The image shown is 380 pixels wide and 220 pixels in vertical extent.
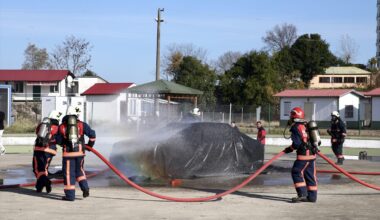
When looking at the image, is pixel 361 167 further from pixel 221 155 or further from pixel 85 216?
pixel 85 216

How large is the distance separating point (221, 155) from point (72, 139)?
175 inches

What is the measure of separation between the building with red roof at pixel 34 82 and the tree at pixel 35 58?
2581cm

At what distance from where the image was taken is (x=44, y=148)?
10.8 meters

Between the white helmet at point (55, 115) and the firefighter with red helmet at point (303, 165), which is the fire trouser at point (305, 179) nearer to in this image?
the firefighter with red helmet at point (303, 165)

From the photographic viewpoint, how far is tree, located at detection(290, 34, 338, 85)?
76.8 metres

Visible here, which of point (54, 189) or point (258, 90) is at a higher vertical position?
point (258, 90)

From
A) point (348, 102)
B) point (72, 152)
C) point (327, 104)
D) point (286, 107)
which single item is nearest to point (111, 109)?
point (286, 107)

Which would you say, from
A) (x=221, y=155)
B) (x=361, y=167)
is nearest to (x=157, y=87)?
(x=361, y=167)

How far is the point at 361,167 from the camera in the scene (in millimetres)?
17062

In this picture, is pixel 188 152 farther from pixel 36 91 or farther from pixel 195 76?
pixel 36 91

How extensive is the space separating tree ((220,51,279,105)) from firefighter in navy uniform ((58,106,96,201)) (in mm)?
45564

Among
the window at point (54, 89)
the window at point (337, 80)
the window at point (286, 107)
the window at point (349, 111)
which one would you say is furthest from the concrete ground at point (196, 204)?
the window at point (337, 80)

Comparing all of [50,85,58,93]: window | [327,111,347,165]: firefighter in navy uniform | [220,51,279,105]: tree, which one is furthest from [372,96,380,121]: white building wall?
[50,85,58,93]: window

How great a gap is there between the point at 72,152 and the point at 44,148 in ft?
3.93
